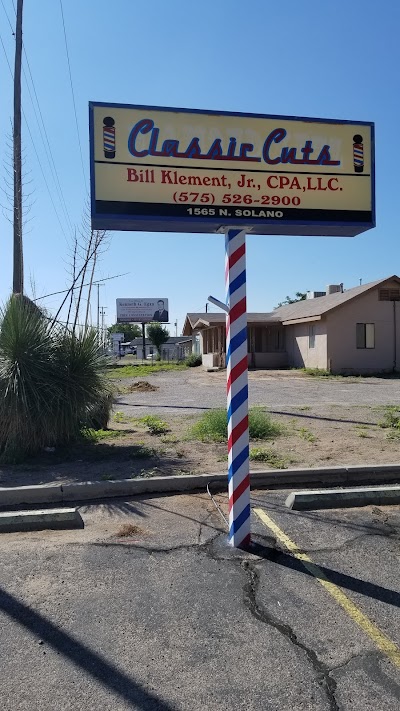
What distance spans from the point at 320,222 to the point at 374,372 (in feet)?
77.5

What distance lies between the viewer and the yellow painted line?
2.97 m

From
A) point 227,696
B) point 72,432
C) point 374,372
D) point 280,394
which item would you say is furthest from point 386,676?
point 374,372

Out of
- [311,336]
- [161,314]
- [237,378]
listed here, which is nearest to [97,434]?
[237,378]

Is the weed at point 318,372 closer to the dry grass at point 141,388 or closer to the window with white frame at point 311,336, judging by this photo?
the window with white frame at point 311,336

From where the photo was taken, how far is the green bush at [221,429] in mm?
8625

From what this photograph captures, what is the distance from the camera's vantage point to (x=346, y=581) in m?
3.78

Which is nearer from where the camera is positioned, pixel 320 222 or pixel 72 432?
pixel 320 222

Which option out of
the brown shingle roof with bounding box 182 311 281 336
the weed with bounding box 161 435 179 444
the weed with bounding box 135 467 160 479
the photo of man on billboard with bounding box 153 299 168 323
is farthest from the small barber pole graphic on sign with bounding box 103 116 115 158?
the photo of man on billboard with bounding box 153 299 168 323

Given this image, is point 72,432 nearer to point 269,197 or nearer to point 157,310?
point 269,197

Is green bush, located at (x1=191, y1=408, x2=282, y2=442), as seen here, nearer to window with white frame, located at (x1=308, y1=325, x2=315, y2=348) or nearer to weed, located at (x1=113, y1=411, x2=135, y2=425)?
weed, located at (x1=113, y1=411, x2=135, y2=425)

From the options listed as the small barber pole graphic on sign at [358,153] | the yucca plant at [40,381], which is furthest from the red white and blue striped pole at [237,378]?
the yucca plant at [40,381]

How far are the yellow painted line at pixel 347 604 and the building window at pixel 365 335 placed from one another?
77.2 ft

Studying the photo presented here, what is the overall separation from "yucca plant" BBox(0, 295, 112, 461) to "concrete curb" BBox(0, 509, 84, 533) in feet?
7.82

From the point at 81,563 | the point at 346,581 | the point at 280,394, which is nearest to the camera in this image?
the point at 346,581
